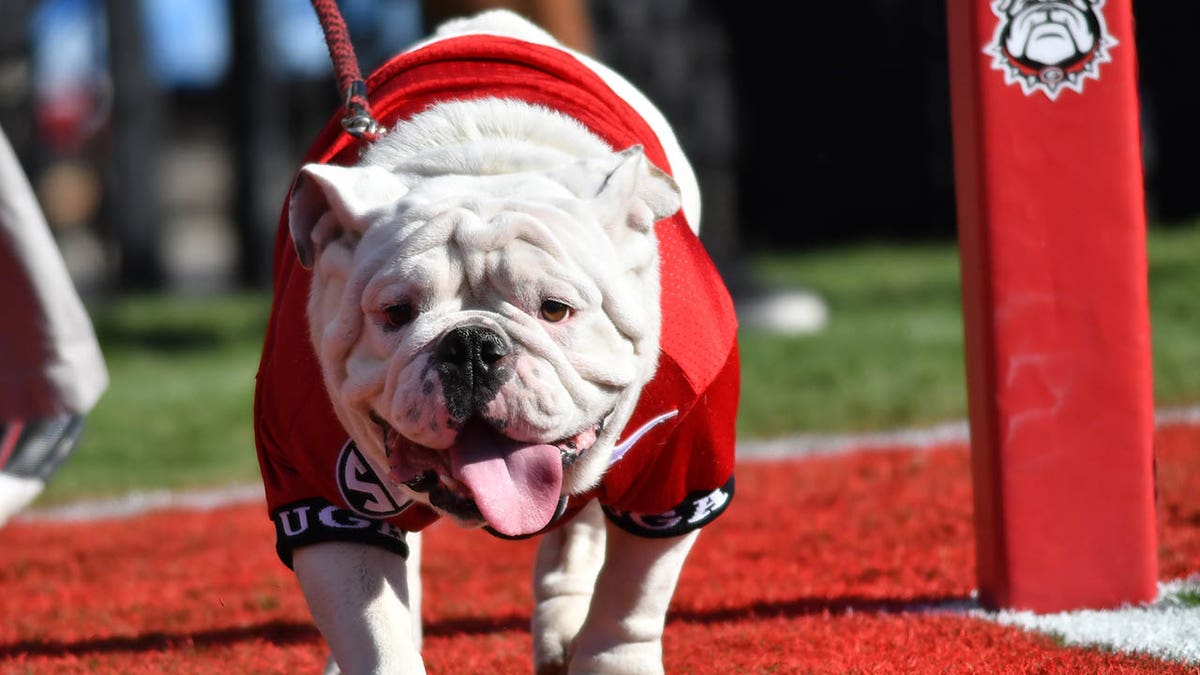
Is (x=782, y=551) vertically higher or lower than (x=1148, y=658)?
lower

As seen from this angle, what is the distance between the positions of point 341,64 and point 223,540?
249 centimetres

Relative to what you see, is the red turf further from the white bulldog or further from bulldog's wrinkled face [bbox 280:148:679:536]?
bulldog's wrinkled face [bbox 280:148:679:536]

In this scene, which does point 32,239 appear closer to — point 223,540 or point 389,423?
point 223,540

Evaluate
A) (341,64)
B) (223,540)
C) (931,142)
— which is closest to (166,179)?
(931,142)

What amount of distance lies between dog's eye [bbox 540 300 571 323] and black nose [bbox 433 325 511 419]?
13cm

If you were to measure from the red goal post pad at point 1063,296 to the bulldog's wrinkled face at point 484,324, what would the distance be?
1049 millimetres

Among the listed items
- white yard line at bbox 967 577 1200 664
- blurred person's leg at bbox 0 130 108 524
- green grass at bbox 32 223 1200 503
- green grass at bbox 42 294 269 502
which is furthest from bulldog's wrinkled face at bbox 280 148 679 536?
green grass at bbox 42 294 269 502

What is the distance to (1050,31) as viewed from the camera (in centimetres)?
329

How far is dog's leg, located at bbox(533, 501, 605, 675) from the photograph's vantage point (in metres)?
3.20

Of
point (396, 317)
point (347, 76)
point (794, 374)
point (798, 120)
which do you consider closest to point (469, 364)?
point (396, 317)

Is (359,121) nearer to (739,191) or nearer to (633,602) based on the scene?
(633,602)

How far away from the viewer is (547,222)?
8.02 ft

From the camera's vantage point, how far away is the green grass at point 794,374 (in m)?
7.14

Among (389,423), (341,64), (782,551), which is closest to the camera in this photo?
(389,423)
